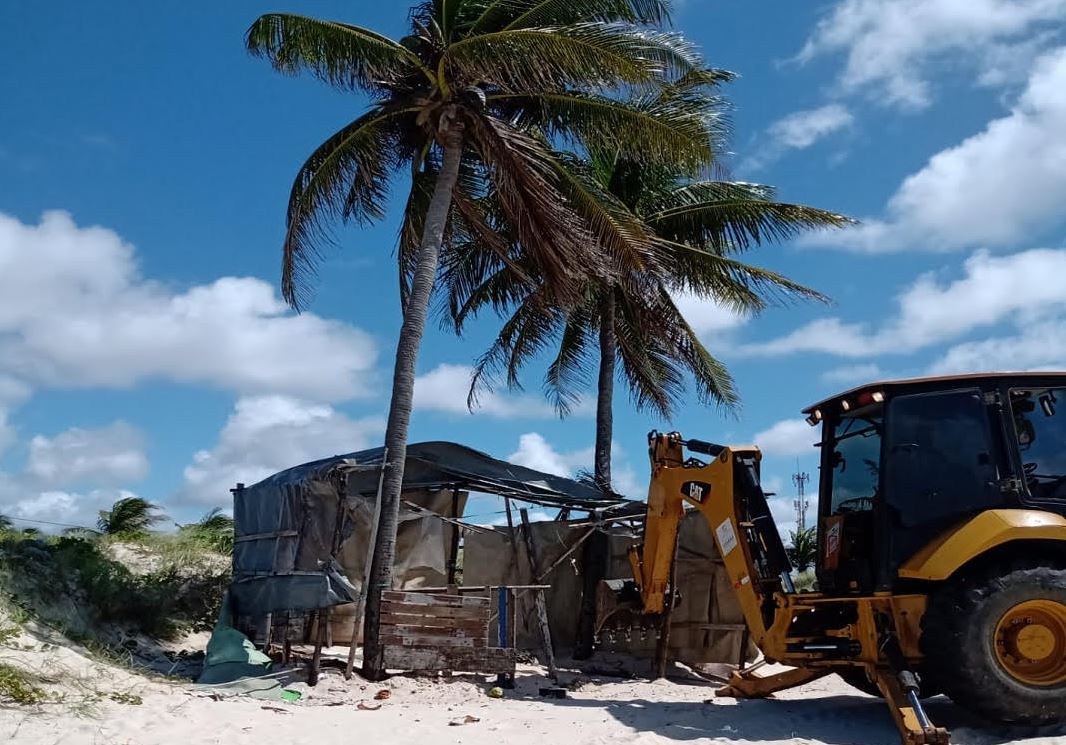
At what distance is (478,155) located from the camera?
14781 millimetres

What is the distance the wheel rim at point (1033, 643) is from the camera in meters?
7.82

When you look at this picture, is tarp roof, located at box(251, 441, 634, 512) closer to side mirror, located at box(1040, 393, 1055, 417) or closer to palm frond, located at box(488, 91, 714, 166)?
palm frond, located at box(488, 91, 714, 166)

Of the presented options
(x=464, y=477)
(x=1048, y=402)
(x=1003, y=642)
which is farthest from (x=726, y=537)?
(x=464, y=477)

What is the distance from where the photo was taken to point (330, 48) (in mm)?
12406

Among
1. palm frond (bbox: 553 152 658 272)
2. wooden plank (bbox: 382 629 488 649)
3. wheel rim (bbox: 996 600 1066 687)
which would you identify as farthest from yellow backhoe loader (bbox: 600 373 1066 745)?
palm frond (bbox: 553 152 658 272)

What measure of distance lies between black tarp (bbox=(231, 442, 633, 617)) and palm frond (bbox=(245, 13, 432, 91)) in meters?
5.18

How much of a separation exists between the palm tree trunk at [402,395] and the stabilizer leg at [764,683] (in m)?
4.07

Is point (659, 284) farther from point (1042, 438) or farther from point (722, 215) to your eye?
point (1042, 438)

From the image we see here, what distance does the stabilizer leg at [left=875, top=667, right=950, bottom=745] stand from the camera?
712 centimetres

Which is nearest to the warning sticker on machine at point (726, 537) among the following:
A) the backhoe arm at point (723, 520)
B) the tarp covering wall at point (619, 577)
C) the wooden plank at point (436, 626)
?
the backhoe arm at point (723, 520)

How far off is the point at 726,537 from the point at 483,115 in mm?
6784

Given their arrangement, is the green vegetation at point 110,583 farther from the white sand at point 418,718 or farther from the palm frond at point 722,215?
the palm frond at point 722,215

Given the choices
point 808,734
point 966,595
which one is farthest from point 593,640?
point 966,595

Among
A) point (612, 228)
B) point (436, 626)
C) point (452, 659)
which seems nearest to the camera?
point (452, 659)
